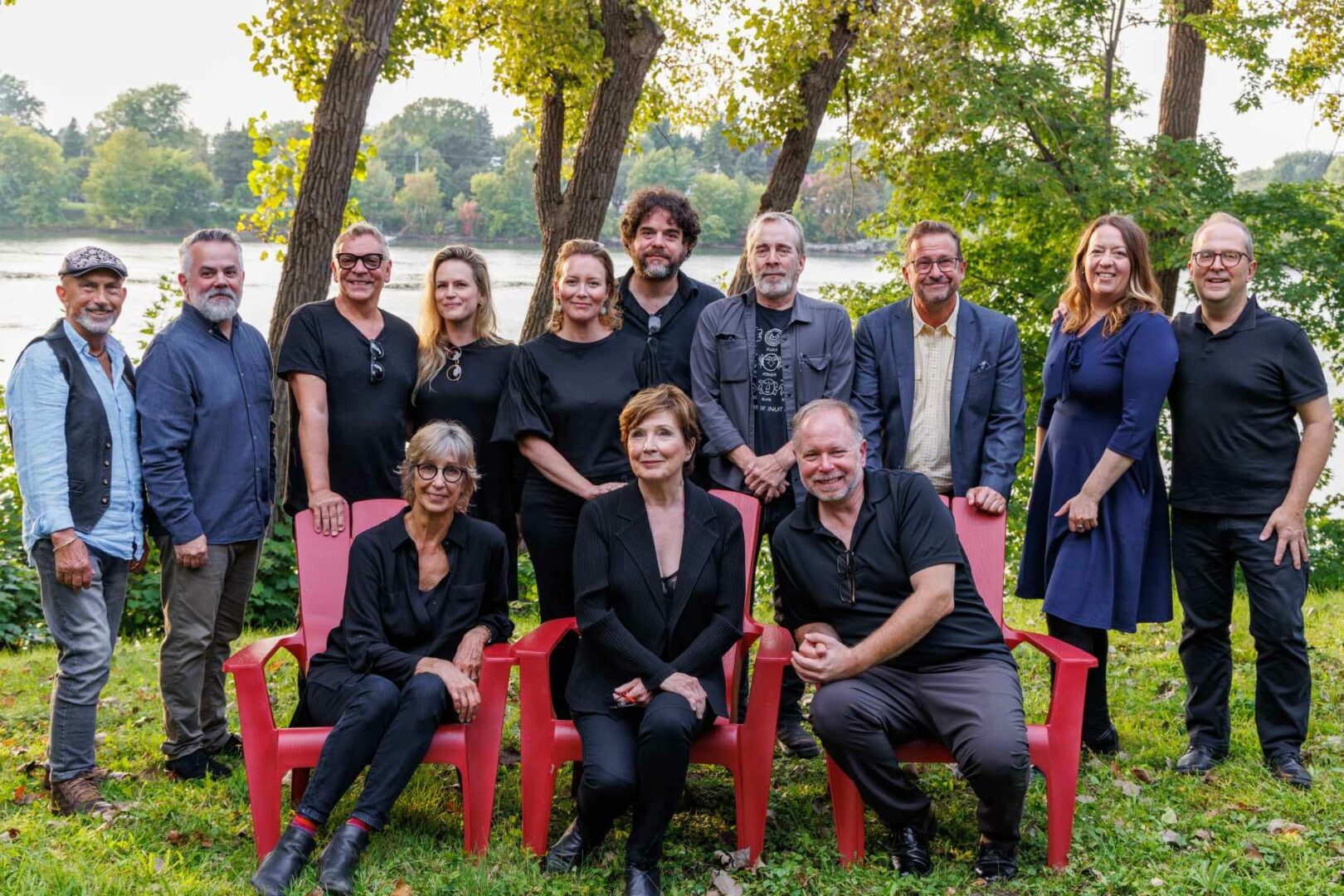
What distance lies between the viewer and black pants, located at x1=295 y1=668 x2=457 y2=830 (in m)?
3.26

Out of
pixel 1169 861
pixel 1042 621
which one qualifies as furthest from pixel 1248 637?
pixel 1169 861

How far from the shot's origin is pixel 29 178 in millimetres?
23359

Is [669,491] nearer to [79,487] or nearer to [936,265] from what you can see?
[936,265]

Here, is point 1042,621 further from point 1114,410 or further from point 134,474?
point 134,474

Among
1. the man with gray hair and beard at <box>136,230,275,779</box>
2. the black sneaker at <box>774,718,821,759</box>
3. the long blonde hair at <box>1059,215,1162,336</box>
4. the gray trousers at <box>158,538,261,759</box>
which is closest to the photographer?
the man with gray hair and beard at <box>136,230,275,779</box>

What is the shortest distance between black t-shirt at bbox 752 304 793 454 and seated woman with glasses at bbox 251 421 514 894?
1.03 m

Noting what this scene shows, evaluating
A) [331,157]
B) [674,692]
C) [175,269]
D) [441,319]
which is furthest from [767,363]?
[175,269]

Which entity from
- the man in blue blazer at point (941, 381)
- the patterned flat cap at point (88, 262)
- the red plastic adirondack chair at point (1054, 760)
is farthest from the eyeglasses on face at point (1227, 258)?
the patterned flat cap at point (88, 262)

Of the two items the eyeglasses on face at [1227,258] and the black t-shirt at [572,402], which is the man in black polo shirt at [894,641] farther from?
the eyeglasses on face at [1227,258]

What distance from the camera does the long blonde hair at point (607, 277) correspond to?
3969 mm

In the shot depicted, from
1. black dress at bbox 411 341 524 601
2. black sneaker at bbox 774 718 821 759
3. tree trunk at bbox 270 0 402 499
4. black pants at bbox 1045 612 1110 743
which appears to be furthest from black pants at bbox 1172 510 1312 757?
tree trunk at bbox 270 0 402 499

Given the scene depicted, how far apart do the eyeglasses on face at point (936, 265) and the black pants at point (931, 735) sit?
55.4 inches

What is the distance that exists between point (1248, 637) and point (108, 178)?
21.9 m

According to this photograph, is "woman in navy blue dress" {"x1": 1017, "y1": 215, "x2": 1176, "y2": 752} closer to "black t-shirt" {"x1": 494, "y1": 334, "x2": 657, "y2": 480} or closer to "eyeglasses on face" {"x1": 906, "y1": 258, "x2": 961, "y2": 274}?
"eyeglasses on face" {"x1": 906, "y1": 258, "x2": 961, "y2": 274}
